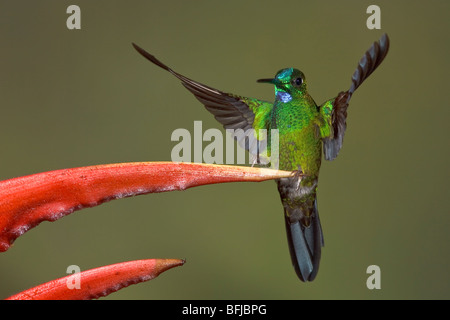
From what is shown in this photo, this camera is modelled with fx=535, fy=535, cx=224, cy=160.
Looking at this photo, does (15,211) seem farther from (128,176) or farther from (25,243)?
(25,243)

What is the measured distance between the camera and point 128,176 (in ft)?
1.02

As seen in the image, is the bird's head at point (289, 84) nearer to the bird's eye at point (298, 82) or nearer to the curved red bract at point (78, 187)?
the bird's eye at point (298, 82)

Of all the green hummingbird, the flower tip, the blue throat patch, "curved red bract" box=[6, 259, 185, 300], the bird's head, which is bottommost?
"curved red bract" box=[6, 259, 185, 300]

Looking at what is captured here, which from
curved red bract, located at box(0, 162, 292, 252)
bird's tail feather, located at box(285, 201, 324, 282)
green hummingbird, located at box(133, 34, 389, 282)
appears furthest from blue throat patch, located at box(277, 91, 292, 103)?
curved red bract, located at box(0, 162, 292, 252)

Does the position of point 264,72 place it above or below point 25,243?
above

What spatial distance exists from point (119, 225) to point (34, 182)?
2.92 feet

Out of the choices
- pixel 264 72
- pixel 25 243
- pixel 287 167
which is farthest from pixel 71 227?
pixel 287 167

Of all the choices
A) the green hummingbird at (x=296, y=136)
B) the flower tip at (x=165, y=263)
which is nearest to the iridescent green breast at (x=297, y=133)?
the green hummingbird at (x=296, y=136)

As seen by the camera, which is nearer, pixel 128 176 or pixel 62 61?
pixel 128 176

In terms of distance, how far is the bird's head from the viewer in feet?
2.07

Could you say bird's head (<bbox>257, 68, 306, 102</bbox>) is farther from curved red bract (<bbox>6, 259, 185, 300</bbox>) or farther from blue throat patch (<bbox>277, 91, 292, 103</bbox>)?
curved red bract (<bbox>6, 259, 185, 300</bbox>)

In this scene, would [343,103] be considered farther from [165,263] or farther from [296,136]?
[165,263]
